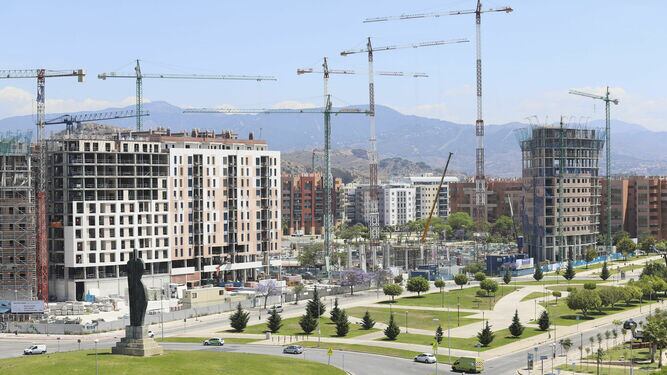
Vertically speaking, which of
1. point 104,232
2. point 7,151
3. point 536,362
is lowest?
point 536,362

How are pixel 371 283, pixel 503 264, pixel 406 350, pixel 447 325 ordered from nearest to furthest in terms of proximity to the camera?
pixel 406 350 → pixel 447 325 → pixel 371 283 → pixel 503 264

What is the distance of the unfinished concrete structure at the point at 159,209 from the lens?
6073 inches

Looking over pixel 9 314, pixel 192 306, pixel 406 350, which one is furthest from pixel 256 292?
pixel 406 350

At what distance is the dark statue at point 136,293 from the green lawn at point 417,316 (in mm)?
44911

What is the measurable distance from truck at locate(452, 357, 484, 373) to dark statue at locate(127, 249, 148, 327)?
2848cm

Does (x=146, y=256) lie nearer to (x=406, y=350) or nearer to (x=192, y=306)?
(x=192, y=306)

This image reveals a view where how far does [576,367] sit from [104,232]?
81785 millimetres

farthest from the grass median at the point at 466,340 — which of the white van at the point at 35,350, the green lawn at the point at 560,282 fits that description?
the green lawn at the point at 560,282

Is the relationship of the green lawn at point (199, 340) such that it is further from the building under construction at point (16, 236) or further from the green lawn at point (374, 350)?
the building under construction at point (16, 236)

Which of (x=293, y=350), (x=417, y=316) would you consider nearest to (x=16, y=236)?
(x=417, y=316)

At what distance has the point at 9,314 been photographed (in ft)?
445

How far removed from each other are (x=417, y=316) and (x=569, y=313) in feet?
65.5

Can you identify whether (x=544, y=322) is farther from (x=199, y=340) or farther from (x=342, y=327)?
(x=199, y=340)

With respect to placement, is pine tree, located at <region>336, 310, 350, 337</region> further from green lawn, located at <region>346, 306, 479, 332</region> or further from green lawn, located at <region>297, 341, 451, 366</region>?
green lawn, located at <region>346, 306, 479, 332</region>
